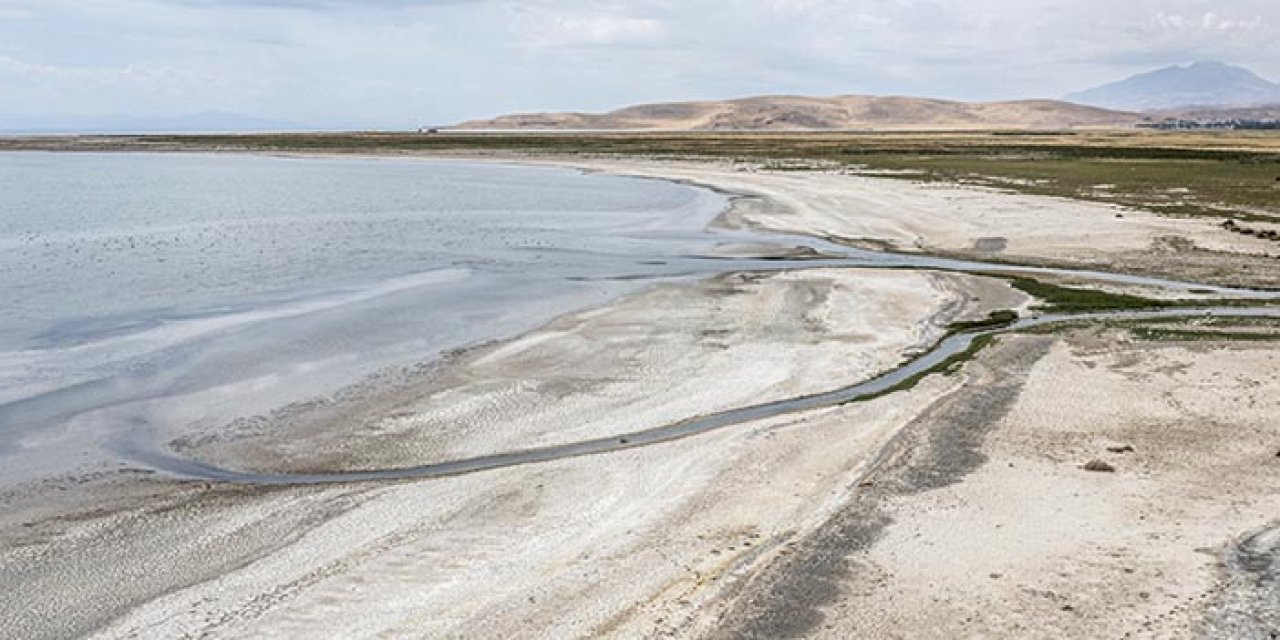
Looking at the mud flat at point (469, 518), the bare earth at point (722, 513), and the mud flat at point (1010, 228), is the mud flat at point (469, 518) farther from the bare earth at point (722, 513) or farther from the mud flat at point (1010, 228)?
the mud flat at point (1010, 228)

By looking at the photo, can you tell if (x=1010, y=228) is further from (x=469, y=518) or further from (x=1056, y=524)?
(x=469, y=518)

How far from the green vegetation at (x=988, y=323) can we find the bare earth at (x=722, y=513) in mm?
1758

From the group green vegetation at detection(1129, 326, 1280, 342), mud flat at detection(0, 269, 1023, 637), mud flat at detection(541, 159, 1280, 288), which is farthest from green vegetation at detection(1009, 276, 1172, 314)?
mud flat at detection(0, 269, 1023, 637)

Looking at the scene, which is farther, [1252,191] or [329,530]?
[1252,191]

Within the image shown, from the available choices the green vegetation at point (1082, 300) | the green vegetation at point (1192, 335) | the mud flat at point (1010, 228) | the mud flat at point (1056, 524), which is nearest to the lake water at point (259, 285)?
the mud flat at point (1010, 228)

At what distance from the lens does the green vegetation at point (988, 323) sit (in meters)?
24.2

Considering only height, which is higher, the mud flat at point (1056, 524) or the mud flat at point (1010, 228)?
the mud flat at point (1010, 228)

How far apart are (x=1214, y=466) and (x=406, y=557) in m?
11.0

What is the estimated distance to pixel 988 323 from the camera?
80.8 ft

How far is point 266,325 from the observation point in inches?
984

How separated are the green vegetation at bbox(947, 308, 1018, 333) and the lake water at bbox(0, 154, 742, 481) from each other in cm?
971

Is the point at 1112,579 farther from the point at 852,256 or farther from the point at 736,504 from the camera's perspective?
the point at 852,256

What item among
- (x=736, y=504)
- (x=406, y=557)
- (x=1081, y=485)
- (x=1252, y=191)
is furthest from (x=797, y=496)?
(x=1252, y=191)

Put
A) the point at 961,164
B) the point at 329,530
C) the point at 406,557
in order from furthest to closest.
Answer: the point at 961,164 < the point at 329,530 < the point at 406,557
